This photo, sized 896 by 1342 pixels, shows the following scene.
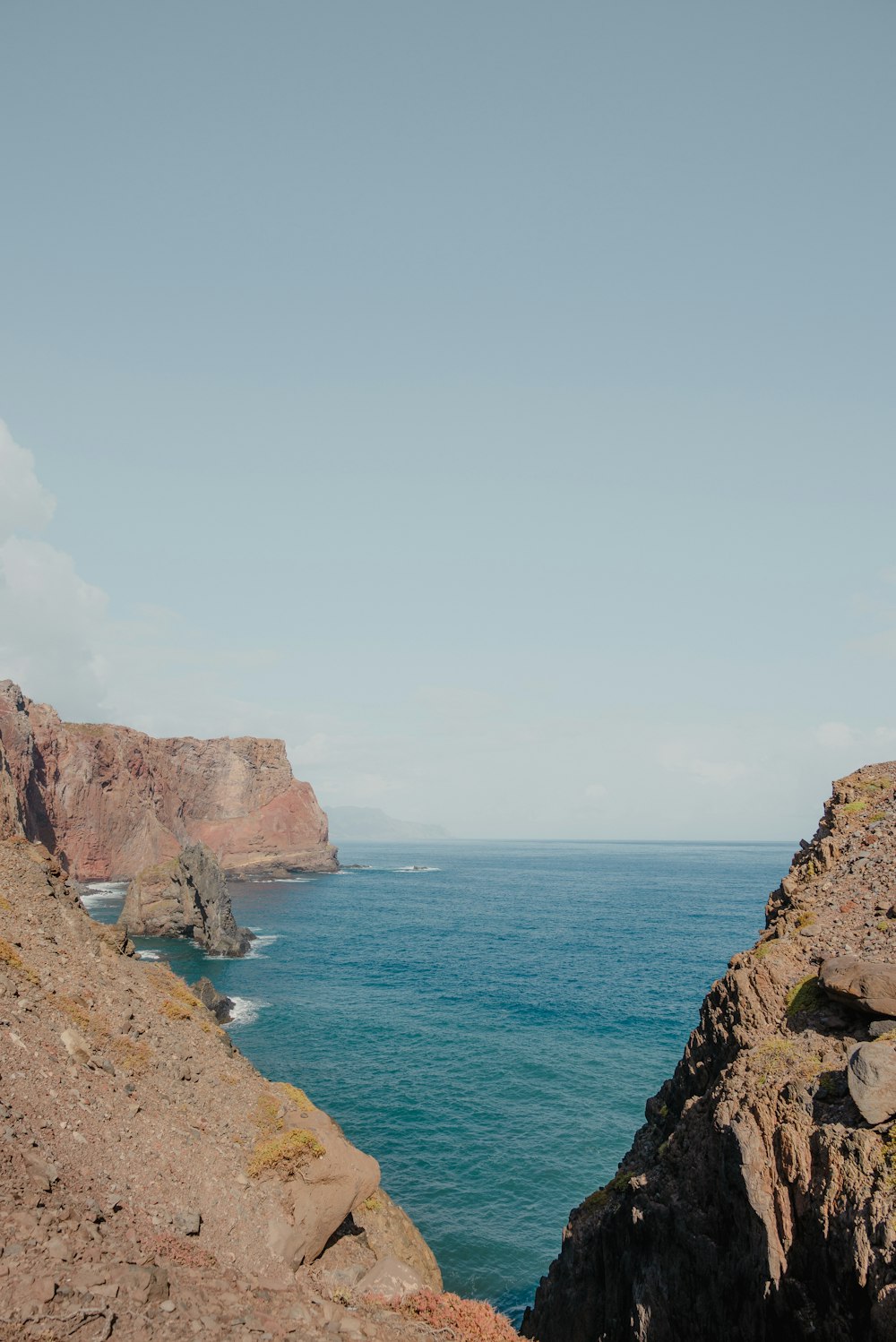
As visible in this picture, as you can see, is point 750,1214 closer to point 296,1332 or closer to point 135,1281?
point 296,1332

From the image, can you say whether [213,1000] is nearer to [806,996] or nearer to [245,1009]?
[245,1009]

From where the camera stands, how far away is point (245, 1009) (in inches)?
2648

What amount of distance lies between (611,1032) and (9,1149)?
55340mm

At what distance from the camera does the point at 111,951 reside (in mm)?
28078

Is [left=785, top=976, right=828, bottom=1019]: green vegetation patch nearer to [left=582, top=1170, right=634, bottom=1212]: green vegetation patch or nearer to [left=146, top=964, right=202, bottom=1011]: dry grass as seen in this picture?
[left=582, top=1170, right=634, bottom=1212]: green vegetation patch

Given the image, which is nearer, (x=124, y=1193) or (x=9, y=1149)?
(x=9, y=1149)

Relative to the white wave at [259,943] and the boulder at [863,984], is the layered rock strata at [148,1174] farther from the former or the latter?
the white wave at [259,943]

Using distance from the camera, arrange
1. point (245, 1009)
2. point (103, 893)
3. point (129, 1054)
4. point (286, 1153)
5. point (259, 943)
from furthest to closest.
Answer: point (103, 893)
point (259, 943)
point (245, 1009)
point (129, 1054)
point (286, 1153)

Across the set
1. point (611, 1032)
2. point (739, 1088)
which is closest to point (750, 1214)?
point (739, 1088)

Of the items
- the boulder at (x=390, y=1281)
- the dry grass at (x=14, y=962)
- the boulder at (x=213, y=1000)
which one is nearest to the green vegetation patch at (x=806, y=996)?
the boulder at (x=390, y=1281)

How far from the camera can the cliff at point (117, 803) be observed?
134125 mm

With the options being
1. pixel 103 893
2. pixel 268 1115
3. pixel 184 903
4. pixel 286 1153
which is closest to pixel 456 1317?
pixel 286 1153

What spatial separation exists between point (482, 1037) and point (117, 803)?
417 feet

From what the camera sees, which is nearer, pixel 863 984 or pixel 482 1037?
pixel 863 984
